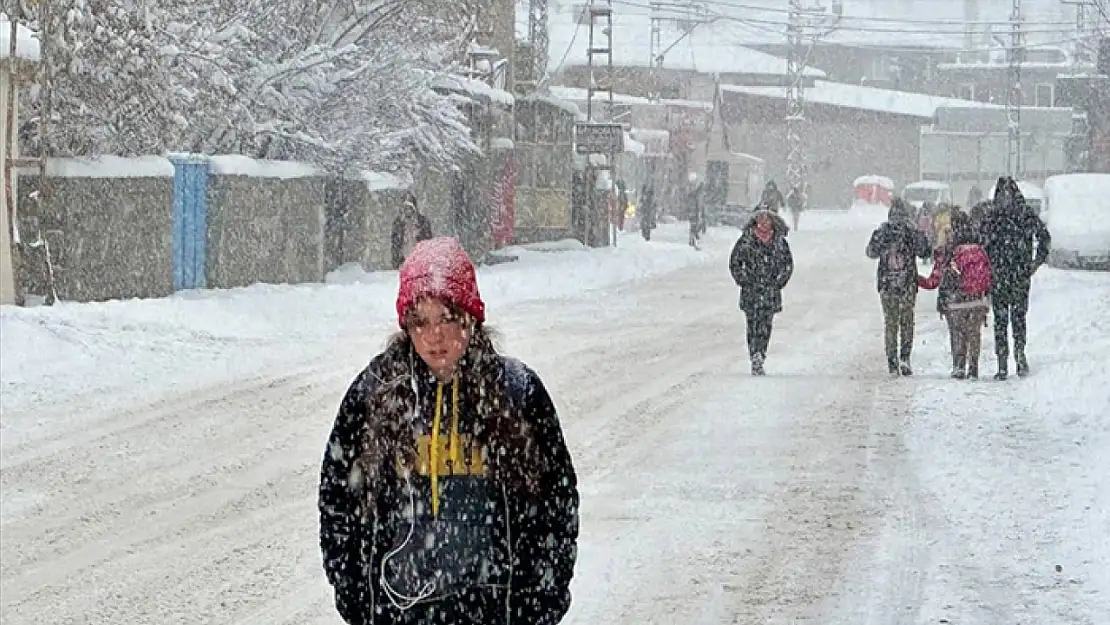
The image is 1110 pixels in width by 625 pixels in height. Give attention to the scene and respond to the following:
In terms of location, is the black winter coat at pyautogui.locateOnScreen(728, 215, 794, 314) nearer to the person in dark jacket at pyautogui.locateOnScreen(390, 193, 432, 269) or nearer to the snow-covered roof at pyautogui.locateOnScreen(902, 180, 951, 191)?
the person in dark jacket at pyautogui.locateOnScreen(390, 193, 432, 269)

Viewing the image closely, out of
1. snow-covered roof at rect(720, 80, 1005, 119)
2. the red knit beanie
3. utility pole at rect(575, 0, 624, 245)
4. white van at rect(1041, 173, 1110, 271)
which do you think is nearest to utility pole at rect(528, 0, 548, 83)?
utility pole at rect(575, 0, 624, 245)

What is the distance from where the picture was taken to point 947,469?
11.0 m

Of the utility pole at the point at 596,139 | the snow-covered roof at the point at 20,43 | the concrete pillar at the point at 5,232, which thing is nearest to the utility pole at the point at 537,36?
the utility pole at the point at 596,139

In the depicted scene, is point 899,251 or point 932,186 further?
point 932,186

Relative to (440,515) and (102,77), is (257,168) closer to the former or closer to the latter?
(102,77)

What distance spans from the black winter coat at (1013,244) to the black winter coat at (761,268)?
1.83 m

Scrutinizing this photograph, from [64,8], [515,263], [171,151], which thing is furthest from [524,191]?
[64,8]

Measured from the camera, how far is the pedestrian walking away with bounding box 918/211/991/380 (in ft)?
52.6

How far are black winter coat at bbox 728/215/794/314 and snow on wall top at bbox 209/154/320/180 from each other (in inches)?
410

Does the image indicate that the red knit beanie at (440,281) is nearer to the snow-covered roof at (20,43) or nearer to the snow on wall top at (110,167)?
the snow-covered roof at (20,43)

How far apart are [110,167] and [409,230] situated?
5163 millimetres

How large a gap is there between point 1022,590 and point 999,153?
7633cm

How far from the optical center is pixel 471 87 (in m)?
35.2

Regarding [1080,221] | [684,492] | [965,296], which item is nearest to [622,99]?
[1080,221]
